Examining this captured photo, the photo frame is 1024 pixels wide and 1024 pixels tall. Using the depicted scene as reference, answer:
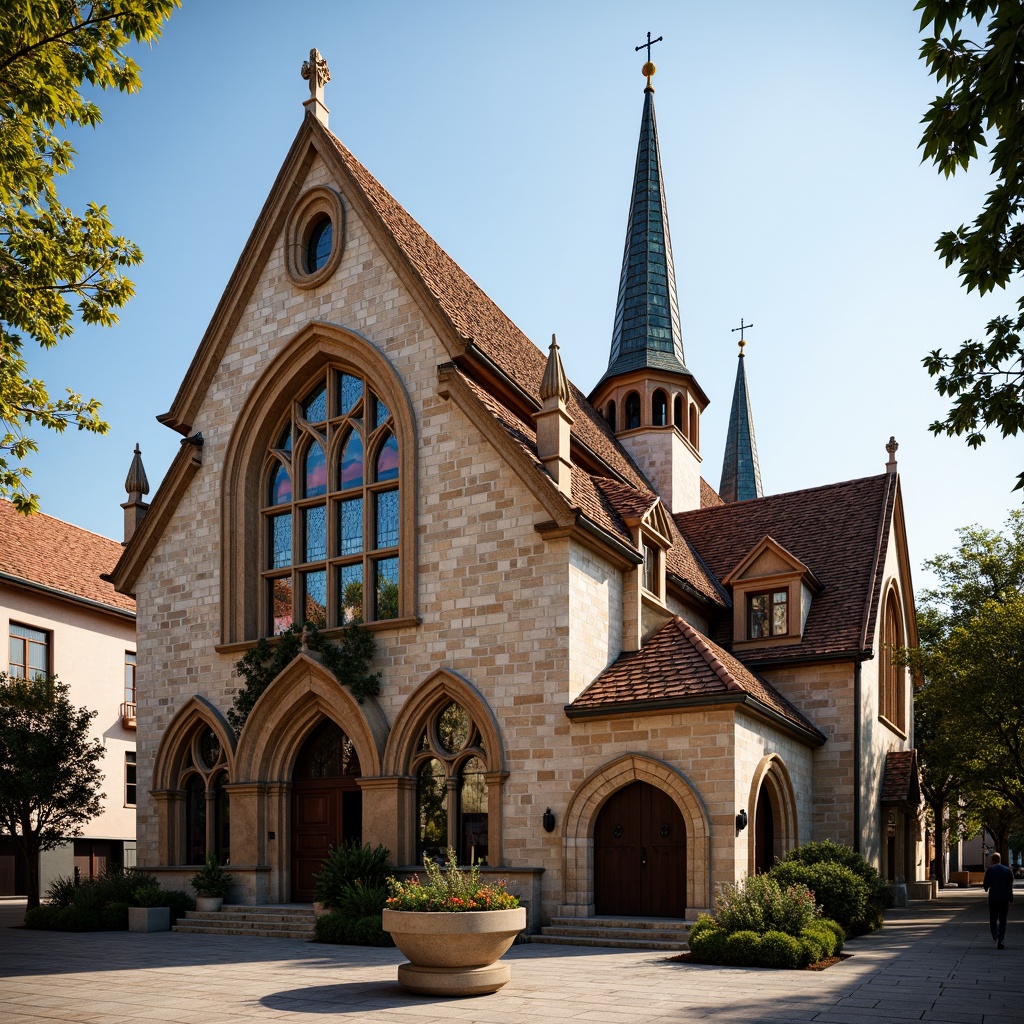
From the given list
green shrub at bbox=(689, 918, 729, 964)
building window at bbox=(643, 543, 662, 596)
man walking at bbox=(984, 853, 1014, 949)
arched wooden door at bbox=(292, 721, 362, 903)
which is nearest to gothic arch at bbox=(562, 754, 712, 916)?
green shrub at bbox=(689, 918, 729, 964)

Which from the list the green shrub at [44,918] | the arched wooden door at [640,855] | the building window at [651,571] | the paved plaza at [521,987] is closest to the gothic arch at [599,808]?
the arched wooden door at [640,855]

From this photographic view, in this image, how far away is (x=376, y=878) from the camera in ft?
64.1

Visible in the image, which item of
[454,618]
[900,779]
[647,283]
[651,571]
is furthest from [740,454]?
[454,618]

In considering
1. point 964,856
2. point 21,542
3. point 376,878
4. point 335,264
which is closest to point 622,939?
point 376,878

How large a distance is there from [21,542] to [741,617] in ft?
80.9

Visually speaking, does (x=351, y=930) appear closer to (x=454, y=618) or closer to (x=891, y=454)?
(x=454, y=618)

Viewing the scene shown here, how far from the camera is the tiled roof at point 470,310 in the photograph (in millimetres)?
23469

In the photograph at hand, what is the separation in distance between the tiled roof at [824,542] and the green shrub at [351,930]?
11.4m

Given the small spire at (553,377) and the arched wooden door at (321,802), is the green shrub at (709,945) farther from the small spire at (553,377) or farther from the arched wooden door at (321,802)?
the small spire at (553,377)

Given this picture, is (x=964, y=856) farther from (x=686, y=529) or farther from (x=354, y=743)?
(x=354, y=743)

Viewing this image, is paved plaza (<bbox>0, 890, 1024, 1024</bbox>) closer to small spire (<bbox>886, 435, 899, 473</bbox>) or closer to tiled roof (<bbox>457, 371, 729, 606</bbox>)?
tiled roof (<bbox>457, 371, 729, 606</bbox>)

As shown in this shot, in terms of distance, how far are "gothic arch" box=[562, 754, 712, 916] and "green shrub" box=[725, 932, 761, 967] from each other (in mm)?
2590

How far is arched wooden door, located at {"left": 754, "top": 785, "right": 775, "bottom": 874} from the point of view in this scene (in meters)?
21.1

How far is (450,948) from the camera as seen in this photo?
12.9 meters
